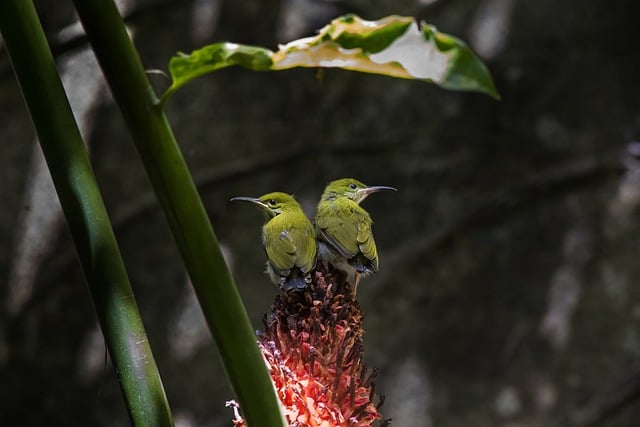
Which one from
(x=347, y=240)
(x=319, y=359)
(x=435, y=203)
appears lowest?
(x=319, y=359)

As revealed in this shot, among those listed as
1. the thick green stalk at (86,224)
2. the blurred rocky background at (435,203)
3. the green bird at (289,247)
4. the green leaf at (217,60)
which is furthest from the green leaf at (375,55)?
the blurred rocky background at (435,203)

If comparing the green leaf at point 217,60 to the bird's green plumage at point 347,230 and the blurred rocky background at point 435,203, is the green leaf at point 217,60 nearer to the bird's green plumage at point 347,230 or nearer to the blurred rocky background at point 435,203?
the bird's green plumage at point 347,230

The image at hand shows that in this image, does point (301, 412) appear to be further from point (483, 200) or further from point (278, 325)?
point (483, 200)

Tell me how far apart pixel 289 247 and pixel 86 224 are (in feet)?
0.74

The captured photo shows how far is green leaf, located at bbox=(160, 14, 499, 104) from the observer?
649 mm

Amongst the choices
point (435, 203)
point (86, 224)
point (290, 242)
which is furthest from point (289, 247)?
point (435, 203)

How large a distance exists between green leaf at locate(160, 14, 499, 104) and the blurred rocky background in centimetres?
159

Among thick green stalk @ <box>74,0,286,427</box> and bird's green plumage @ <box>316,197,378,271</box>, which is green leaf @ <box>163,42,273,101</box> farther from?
bird's green plumage @ <box>316,197,378,271</box>

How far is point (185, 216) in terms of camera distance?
0.69 meters

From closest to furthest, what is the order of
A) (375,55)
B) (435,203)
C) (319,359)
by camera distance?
(375,55)
(319,359)
(435,203)

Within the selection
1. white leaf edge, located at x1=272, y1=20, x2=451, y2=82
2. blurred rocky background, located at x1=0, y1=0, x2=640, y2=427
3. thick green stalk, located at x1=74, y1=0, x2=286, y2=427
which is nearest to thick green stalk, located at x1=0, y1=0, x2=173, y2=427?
thick green stalk, located at x1=74, y1=0, x2=286, y2=427

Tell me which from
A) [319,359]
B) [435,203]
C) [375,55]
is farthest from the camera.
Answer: [435,203]

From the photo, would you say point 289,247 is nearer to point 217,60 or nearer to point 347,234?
point 347,234

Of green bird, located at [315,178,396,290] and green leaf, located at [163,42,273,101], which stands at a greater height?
green leaf, located at [163,42,273,101]
